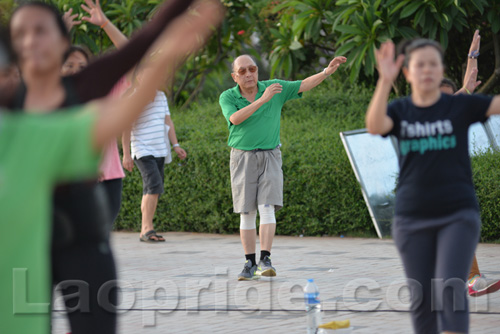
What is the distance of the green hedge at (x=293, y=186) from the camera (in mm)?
10664

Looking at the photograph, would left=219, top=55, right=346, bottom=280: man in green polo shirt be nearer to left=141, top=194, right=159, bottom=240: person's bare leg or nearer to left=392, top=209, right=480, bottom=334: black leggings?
left=141, top=194, right=159, bottom=240: person's bare leg

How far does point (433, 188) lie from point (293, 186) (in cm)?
682

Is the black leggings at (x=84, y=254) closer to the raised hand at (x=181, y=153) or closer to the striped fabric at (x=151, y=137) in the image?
the striped fabric at (x=151, y=137)

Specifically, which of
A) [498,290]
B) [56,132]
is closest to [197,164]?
[498,290]

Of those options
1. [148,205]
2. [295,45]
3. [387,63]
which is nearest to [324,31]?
[295,45]

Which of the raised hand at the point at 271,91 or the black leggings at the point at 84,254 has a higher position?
the raised hand at the point at 271,91

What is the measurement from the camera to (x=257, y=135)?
7703 mm

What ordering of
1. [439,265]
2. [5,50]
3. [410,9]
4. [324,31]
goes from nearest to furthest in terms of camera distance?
[5,50]
[439,265]
[410,9]
[324,31]

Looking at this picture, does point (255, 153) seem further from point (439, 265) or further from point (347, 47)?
point (347, 47)

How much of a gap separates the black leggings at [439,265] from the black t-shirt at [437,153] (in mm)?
63

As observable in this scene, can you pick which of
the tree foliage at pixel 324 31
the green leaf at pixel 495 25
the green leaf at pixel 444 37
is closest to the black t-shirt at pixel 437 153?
the tree foliage at pixel 324 31

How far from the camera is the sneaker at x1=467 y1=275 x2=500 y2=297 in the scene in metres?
6.15

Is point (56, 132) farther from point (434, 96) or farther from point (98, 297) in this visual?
point (434, 96)

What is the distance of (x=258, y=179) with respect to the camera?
7809 mm
